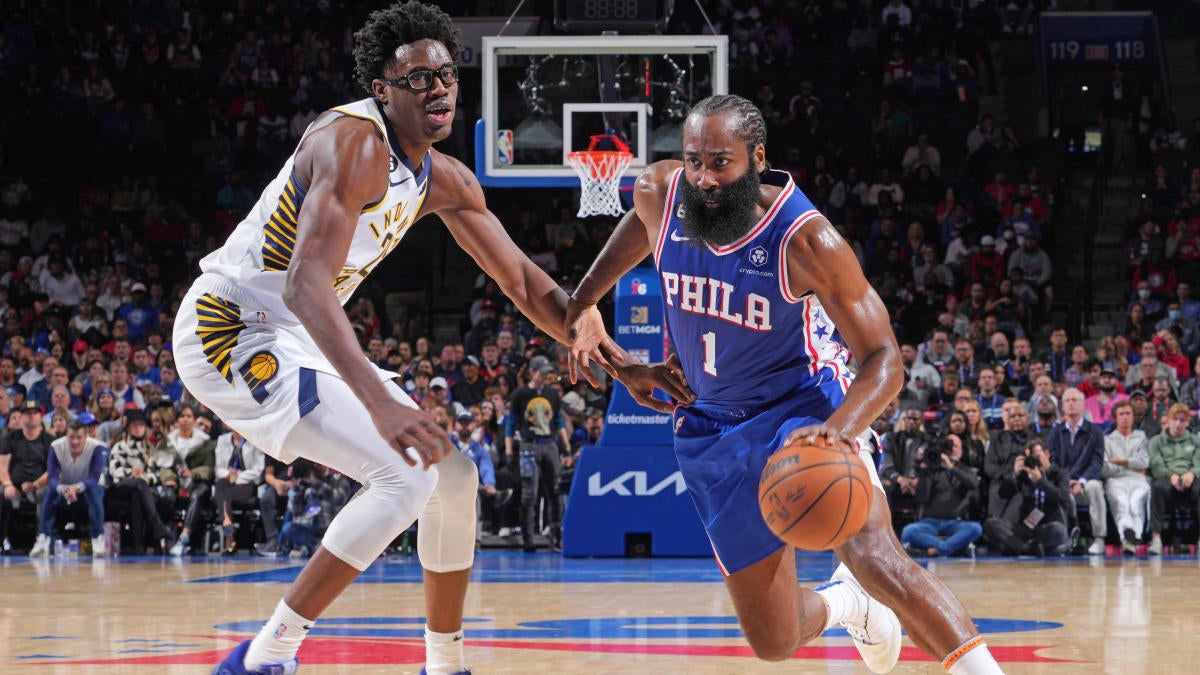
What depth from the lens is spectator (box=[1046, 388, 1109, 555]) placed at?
12.3 meters

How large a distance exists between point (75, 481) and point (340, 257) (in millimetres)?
9402

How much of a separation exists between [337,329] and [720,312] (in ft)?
4.33

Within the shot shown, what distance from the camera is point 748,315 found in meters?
4.77

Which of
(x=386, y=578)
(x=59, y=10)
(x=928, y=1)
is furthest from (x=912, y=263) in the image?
(x=59, y=10)

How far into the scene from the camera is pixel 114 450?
1298 centimetres

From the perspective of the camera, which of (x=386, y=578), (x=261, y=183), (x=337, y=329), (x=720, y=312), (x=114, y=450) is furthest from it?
(x=261, y=183)

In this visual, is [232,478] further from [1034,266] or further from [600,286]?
[1034,266]

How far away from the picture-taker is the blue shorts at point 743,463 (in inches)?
191

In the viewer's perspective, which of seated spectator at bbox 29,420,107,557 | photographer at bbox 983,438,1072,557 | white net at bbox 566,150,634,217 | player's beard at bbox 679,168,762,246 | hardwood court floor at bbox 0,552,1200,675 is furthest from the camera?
seated spectator at bbox 29,420,107,557

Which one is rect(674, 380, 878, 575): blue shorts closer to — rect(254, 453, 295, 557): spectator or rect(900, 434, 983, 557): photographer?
rect(900, 434, 983, 557): photographer

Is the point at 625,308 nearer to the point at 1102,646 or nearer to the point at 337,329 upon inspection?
the point at 1102,646

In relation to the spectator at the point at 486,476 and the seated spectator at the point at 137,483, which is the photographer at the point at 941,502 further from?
the seated spectator at the point at 137,483

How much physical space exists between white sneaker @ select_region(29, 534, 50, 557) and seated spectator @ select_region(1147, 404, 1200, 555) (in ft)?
A: 31.0

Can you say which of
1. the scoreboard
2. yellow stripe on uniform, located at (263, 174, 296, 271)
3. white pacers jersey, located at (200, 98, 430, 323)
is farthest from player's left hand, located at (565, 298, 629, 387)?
the scoreboard
